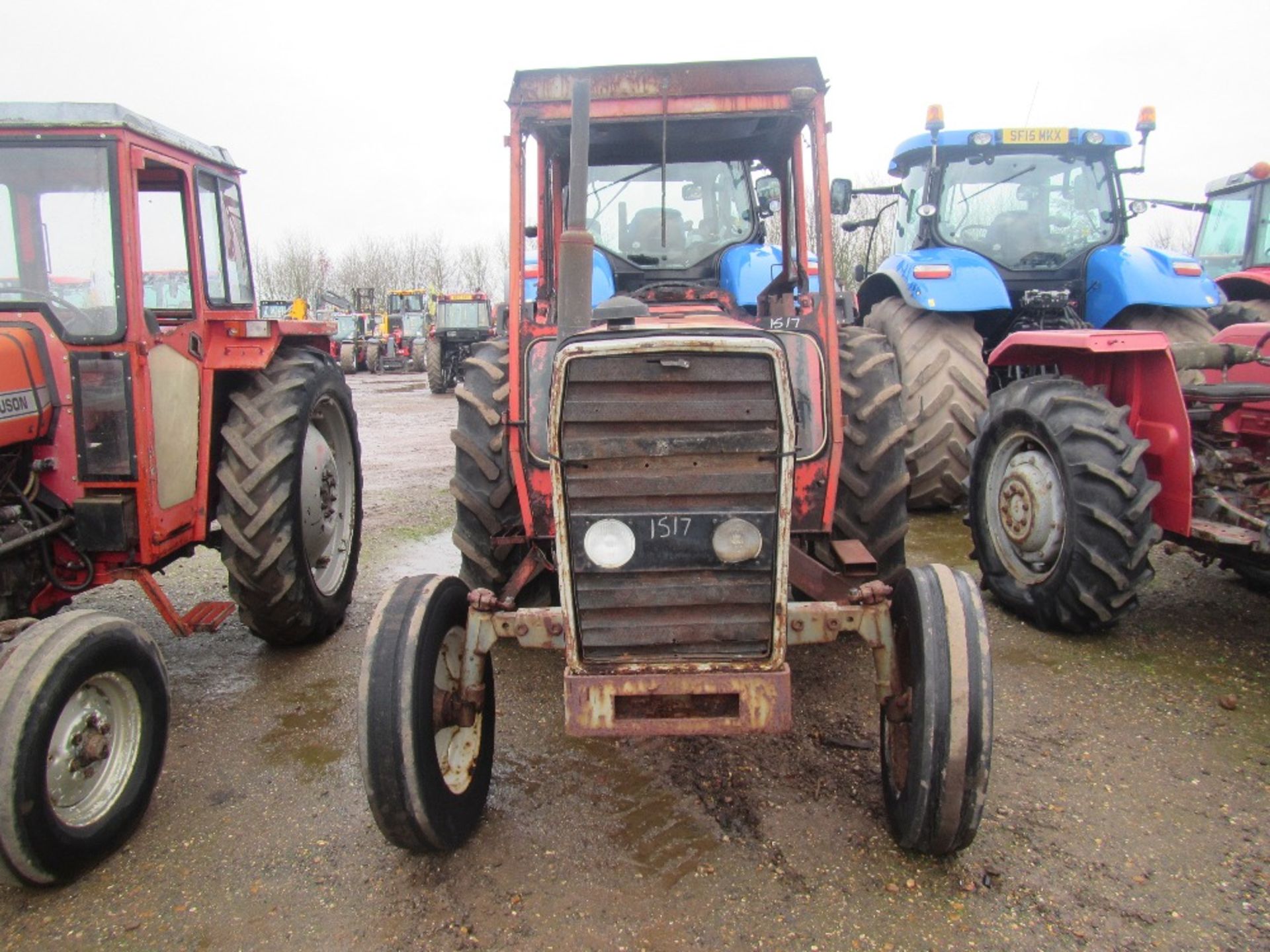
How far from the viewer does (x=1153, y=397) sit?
385 cm

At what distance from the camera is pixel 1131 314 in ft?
19.6

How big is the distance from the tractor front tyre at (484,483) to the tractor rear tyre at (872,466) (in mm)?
1352

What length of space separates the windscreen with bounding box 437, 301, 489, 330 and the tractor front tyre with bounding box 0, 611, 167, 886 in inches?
775

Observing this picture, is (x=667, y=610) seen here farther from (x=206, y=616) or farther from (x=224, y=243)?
(x=224, y=243)

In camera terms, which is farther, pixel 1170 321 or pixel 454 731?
pixel 1170 321

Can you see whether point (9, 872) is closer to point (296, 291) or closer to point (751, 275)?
point (751, 275)

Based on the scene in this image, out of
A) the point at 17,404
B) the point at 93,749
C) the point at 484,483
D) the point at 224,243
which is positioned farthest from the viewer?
the point at 224,243

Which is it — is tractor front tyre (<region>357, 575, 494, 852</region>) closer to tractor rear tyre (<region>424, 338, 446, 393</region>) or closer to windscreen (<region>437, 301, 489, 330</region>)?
tractor rear tyre (<region>424, 338, 446, 393</region>)

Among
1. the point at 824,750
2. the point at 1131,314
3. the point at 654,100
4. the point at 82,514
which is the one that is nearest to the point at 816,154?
the point at 654,100

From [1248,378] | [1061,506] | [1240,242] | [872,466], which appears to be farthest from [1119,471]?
[1240,242]

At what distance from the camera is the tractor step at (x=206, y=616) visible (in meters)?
3.50

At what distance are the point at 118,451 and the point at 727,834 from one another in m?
2.59

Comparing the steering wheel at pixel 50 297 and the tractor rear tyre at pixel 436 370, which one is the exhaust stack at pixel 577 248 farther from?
the tractor rear tyre at pixel 436 370

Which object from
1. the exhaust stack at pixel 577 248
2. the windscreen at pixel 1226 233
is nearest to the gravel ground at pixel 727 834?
the exhaust stack at pixel 577 248
